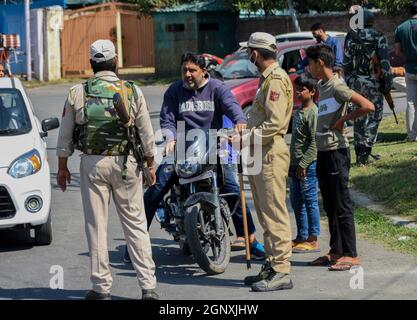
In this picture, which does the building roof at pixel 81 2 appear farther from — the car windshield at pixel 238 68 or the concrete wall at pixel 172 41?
the car windshield at pixel 238 68

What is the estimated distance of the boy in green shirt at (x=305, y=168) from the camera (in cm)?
870

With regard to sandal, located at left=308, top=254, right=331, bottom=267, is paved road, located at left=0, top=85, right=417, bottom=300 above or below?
below

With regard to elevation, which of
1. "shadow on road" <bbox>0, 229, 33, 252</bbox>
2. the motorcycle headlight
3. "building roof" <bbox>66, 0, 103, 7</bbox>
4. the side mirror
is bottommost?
"shadow on road" <bbox>0, 229, 33, 252</bbox>

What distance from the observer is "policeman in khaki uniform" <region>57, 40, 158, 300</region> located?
280 inches

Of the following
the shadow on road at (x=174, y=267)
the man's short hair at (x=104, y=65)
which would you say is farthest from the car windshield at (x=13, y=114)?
the man's short hair at (x=104, y=65)

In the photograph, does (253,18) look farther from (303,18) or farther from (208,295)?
(208,295)

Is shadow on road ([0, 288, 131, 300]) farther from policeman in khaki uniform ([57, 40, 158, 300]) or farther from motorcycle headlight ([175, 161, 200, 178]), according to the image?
motorcycle headlight ([175, 161, 200, 178])

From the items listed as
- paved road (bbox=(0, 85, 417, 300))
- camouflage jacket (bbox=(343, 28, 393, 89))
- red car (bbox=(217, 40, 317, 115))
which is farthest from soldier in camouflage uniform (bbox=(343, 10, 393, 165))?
red car (bbox=(217, 40, 317, 115))

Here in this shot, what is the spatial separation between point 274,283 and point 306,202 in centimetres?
162

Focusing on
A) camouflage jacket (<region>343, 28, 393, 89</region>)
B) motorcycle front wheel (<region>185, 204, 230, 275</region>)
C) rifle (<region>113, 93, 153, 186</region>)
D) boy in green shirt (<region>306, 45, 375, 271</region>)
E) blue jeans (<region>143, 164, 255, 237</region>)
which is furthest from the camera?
camouflage jacket (<region>343, 28, 393, 89</region>)

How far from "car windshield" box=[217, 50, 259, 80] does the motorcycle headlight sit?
29.9 feet

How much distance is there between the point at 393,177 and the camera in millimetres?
11625

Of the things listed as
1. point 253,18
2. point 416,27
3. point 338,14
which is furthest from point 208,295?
point 253,18
